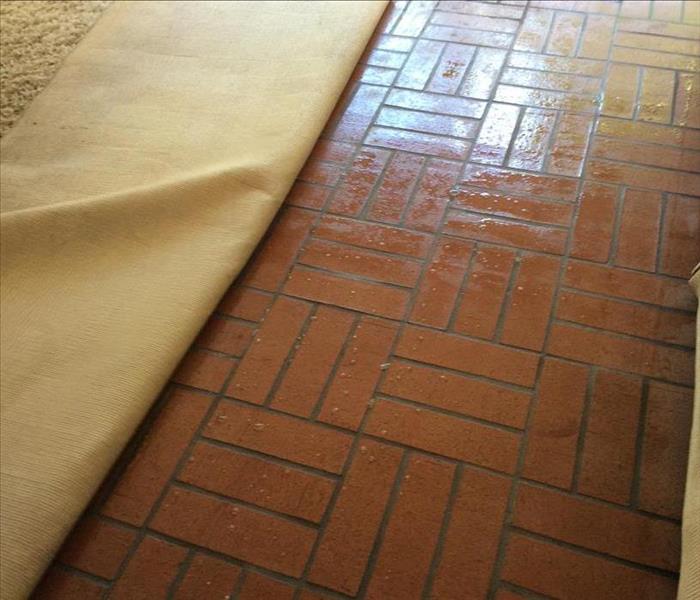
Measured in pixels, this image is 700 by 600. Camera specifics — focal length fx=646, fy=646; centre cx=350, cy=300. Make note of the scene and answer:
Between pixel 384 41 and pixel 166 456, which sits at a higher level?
pixel 384 41

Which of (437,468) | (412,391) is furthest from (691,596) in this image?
(412,391)

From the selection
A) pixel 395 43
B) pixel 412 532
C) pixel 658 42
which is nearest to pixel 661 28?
pixel 658 42

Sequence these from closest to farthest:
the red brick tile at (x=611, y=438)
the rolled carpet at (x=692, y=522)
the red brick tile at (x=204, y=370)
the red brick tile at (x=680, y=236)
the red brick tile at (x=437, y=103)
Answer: the rolled carpet at (x=692, y=522)
the red brick tile at (x=611, y=438)
the red brick tile at (x=204, y=370)
the red brick tile at (x=680, y=236)
the red brick tile at (x=437, y=103)

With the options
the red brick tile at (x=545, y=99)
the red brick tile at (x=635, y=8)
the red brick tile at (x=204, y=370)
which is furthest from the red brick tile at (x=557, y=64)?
the red brick tile at (x=204, y=370)

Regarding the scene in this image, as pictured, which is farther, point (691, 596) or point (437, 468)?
point (437, 468)

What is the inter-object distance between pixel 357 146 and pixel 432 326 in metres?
0.75

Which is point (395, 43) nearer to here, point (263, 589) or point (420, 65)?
point (420, 65)

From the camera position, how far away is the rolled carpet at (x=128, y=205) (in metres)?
1.43

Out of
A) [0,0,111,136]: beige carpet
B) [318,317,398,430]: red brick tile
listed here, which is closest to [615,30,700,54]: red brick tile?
[318,317,398,430]: red brick tile

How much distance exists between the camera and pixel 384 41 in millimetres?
2445

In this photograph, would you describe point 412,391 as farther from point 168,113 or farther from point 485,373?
point 168,113

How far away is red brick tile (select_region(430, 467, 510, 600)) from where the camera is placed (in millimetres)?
1238

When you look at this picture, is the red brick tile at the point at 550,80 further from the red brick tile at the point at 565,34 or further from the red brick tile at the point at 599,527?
the red brick tile at the point at 599,527

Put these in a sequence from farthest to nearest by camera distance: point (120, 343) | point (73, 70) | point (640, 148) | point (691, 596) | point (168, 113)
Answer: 1. point (73, 70)
2. point (168, 113)
3. point (640, 148)
4. point (120, 343)
5. point (691, 596)
